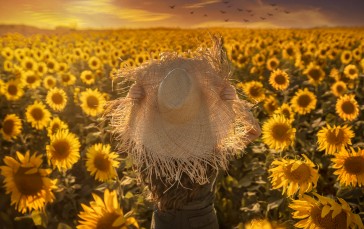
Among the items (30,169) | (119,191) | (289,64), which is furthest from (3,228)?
(289,64)

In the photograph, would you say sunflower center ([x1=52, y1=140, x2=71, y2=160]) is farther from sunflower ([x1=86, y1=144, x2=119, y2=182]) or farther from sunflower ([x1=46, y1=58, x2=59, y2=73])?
sunflower ([x1=46, y1=58, x2=59, y2=73])

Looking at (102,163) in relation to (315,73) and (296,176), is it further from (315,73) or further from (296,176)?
(315,73)

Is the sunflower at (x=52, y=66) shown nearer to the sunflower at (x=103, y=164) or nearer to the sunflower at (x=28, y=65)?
the sunflower at (x=28, y=65)

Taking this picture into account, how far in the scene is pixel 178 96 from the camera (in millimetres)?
1796

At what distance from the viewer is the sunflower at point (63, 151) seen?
3.03 m

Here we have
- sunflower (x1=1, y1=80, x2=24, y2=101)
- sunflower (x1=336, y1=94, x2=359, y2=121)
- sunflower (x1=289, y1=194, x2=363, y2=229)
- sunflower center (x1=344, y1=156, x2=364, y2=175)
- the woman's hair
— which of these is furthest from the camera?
sunflower (x1=1, y1=80, x2=24, y2=101)

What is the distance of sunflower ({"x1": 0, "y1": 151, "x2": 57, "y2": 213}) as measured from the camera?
2016 mm

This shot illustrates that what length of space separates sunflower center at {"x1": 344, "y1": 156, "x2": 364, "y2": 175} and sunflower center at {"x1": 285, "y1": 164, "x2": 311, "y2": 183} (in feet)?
1.21

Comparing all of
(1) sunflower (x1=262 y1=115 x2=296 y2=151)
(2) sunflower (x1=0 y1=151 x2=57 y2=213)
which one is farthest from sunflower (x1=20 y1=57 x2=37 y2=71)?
(2) sunflower (x1=0 y1=151 x2=57 y2=213)

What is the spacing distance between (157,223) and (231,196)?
161cm

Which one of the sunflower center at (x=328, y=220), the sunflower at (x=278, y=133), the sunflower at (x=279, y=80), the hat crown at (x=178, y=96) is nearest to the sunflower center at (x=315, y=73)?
the sunflower at (x=279, y=80)

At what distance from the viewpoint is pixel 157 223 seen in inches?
85.8

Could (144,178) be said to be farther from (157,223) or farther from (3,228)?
(3,228)

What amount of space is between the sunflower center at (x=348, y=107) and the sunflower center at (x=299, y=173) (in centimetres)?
231
